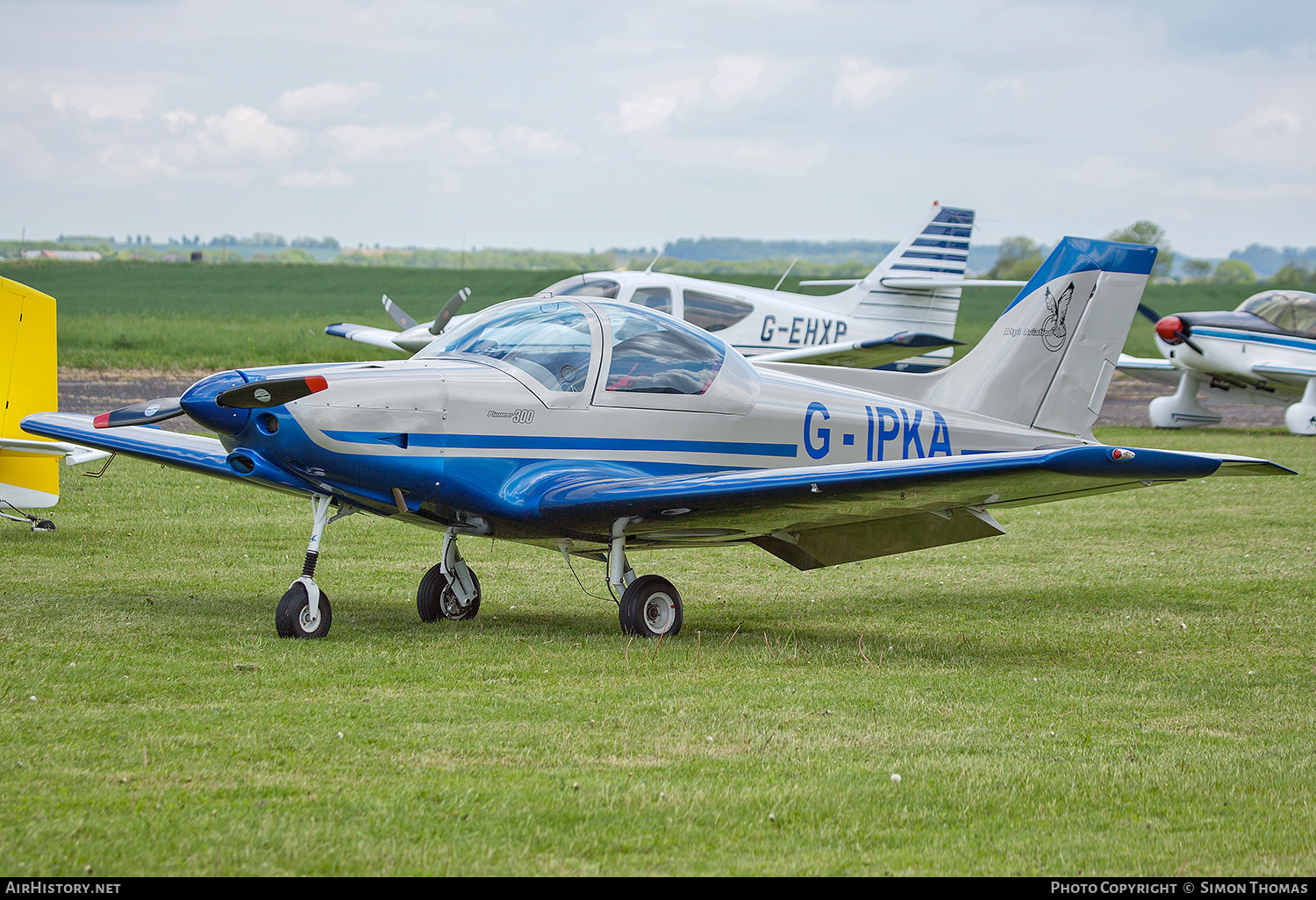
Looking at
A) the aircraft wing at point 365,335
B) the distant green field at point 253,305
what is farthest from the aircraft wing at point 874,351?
the distant green field at point 253,305

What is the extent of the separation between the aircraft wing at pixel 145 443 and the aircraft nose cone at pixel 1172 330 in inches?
788

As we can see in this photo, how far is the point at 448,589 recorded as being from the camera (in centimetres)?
796

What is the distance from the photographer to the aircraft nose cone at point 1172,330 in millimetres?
23516

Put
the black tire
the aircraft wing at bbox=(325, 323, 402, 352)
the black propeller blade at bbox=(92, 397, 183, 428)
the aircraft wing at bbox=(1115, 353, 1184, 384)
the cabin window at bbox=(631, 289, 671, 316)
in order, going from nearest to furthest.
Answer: the black tire → the black propeller blade at bbox=(92, 397, 183, 428) → the cabin window at bbox=(631, 289, 671, 316) → the aircraft wing at bbox=(325, 323, 402, 352) → the aircraft wing at bbox=(1115, 353, 1184, 384)

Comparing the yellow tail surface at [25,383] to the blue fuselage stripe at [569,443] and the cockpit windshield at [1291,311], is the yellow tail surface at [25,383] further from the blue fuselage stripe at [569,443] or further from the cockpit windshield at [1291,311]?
the cockpit windshield at [1291,311]

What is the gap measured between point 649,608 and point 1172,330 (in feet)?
63.1

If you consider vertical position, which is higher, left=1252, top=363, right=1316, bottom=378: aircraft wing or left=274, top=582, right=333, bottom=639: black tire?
left=1252, top=363, right=1316, bottom=378: aircraft wing

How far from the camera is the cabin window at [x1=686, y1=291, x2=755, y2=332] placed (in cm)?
2075

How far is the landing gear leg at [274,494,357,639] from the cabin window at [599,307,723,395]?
6.59ft

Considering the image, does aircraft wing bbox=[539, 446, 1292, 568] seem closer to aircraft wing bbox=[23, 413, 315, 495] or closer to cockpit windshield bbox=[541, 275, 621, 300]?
aircraft wing bbox=[23, 413, 315, 495]

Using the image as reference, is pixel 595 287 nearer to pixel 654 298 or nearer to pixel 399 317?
pixel 654 298

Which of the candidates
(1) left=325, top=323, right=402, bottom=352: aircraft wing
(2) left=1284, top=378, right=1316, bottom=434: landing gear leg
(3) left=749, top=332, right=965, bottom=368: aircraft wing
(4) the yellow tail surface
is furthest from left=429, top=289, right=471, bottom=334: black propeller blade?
(2) left=1284, top=378, right=1316, bottom=434: landing gear leg

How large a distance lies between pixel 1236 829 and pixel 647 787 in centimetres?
199

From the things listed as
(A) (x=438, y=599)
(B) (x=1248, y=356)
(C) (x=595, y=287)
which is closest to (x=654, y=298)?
(C) (x=595, y=287)
